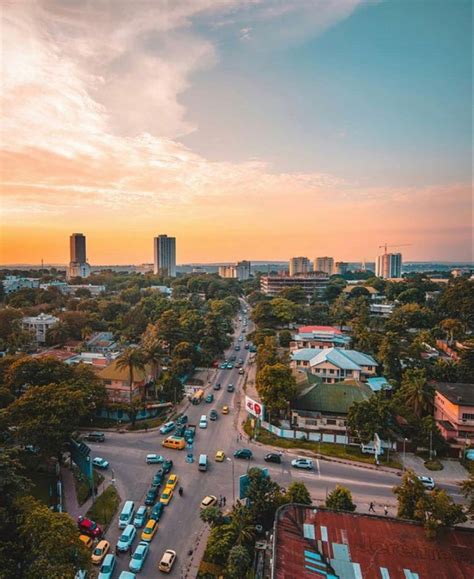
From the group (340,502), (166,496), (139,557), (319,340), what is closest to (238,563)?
(139,557)

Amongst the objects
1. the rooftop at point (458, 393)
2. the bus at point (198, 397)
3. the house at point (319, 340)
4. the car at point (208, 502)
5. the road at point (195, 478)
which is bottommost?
the road at point (195, 478)

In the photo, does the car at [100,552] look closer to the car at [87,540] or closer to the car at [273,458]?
the car at [87,540]

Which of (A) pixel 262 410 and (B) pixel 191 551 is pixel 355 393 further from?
(B) pixel 191 551

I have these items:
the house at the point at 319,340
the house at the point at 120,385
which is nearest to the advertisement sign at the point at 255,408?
the house at the point at 120,385

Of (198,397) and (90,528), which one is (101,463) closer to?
(90,528)

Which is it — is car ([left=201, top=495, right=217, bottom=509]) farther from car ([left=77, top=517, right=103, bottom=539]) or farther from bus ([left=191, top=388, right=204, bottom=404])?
bus ([left=191, top=388, right=204, bottom=404])

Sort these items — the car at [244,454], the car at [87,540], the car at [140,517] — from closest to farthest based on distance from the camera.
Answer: the car at [87,540] < the car at [140,517] < the car at [244,454]

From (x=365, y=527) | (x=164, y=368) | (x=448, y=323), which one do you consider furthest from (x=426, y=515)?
(x=448, y=323)
